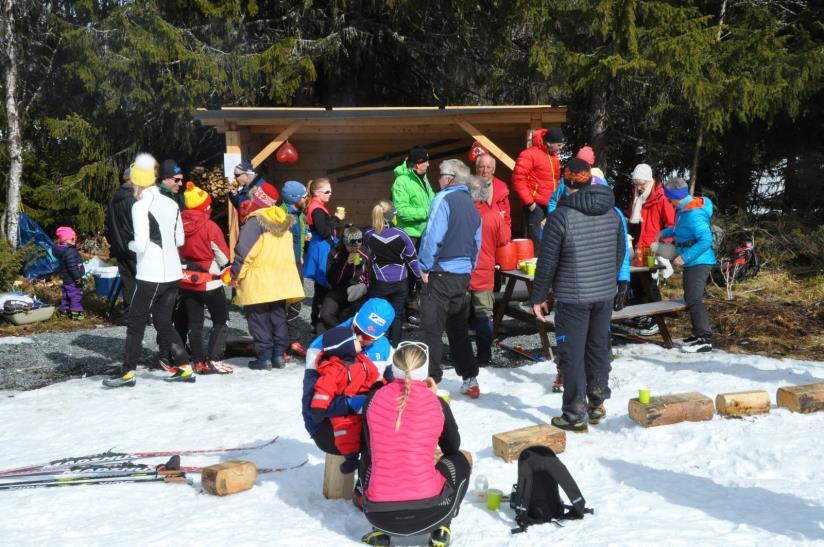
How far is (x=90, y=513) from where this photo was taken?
445 centimetres

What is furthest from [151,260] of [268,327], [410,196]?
[410,196]

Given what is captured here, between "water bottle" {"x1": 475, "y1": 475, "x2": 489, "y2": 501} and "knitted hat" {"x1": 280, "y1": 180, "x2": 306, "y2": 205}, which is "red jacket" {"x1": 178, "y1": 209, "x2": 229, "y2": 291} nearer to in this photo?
"knitted hat" {"x1": 280, "y1": 180, "x2": 306, "y2": 205}

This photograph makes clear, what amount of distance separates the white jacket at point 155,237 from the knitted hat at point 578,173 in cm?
345

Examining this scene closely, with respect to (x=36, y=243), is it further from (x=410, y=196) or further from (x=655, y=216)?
(x=655, y=216)

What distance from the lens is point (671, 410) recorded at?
5645 millimetres

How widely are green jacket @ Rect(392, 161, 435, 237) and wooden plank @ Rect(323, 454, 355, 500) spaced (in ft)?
13.1

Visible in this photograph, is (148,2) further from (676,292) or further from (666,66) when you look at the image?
(676,292)

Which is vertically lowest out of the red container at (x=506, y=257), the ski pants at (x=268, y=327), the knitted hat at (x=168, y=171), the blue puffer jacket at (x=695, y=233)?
the ski pants at (x=268, y=327)

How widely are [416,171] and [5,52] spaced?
922cm

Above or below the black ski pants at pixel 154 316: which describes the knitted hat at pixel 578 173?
above

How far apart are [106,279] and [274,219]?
3948mm

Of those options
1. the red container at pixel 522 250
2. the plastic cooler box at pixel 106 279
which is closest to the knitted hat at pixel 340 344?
the red container at pixel 522 250

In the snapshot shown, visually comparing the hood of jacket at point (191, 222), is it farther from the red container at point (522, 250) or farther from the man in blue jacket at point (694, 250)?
the man in blue jacket at point (694, 250)

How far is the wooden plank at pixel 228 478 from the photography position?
466 centimetres
